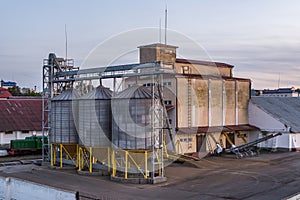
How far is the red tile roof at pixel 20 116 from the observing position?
4112 centimetres

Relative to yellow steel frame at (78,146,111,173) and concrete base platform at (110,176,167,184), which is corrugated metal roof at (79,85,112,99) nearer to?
yellow steel frame at (78,146,111,173)

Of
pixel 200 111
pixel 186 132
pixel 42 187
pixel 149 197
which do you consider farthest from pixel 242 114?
pixel 42 187

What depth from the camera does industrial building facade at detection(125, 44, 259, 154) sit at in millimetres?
32969

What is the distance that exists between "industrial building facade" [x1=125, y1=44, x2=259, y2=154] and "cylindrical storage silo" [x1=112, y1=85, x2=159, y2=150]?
550 cm

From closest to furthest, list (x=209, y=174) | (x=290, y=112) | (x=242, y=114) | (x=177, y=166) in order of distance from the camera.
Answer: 1. (x=209, y=174)
2. (x=177, y=166)
3. (x=242, y=114)
4. (x=290, y=112)

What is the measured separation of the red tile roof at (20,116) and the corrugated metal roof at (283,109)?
22239 millimetres

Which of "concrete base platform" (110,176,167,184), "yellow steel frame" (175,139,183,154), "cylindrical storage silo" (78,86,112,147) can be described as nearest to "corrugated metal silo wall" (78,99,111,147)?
"cylindrical storage silo" (78,86,112,147)

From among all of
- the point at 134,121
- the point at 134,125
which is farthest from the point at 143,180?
the point at 134,121

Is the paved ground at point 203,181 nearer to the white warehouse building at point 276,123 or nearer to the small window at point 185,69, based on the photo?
the white warehouse building at point 276,123

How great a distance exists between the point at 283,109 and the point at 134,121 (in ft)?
79.9

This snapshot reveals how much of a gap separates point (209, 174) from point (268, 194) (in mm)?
6279

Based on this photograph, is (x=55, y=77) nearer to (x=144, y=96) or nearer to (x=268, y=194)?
(x=144, y=96)

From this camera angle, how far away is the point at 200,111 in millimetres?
34688

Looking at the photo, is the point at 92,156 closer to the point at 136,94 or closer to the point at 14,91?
the point at 136,94
